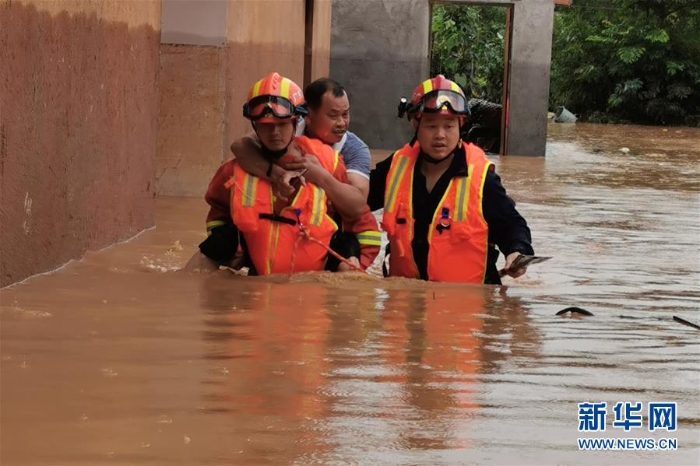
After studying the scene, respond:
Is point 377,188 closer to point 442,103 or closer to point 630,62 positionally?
point 442,103

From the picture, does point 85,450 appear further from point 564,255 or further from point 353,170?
point 564,255

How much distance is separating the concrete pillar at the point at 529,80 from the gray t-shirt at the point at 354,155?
18.1 metres

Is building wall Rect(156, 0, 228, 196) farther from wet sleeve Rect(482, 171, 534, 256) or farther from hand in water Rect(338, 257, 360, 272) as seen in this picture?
wet sleeve Rect(482, 171, 534, 256)

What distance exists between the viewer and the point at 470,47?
38.4 metres

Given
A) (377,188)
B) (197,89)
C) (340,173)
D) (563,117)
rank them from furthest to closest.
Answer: (563,117) → (197,89) → (377,188) → (340,173)

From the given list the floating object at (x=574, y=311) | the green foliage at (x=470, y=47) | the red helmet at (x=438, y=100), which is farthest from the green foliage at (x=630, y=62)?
the floating object at (x=574, y=311)

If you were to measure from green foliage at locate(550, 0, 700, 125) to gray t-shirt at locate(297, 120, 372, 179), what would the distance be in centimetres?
3848

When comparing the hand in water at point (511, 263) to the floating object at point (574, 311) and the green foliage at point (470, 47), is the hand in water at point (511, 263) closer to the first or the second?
the floating object at point (574, 311)

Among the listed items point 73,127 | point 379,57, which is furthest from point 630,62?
point 73,127

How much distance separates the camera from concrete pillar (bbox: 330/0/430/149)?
84.3 feet

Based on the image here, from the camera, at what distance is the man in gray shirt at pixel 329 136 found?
7.48 meters

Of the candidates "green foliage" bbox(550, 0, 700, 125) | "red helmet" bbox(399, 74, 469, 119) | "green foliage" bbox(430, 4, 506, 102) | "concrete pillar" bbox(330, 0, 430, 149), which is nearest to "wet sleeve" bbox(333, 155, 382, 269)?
"red helmet" bbox(399, 74, 469, 119)

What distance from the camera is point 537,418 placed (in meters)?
4.70

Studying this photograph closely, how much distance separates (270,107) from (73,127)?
1594 millimetres
